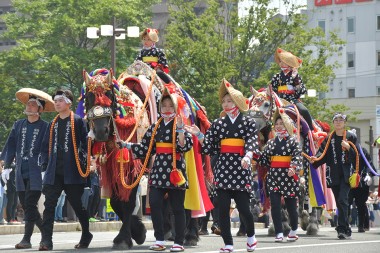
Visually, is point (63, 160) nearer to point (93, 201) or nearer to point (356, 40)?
point (93, 201)

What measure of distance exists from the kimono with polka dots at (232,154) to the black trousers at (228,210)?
0.11m

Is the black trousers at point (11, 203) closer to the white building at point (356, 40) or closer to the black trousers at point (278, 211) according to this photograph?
the black trousers at point (278, 211)

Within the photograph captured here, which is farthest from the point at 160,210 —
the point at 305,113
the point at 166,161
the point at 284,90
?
the point at 284,90

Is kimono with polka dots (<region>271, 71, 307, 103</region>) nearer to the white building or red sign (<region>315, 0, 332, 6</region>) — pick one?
the white building

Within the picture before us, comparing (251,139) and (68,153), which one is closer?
(251,139)

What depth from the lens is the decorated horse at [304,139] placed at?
1817 centimetres

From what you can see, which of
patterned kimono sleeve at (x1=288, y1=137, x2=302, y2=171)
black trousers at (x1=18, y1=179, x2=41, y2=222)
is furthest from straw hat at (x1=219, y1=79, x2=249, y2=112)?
black trousers at (x1=18, y1=179, x2=41, y2=222)

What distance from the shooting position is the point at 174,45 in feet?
143

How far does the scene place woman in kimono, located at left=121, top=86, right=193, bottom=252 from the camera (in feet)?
45.6

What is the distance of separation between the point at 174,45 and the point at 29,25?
870 cm

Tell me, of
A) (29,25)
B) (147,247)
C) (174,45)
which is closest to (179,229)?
(147,247)

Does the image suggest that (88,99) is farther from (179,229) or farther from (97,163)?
(179,229)

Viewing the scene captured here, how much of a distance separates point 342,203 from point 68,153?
4.93m

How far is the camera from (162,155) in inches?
551
